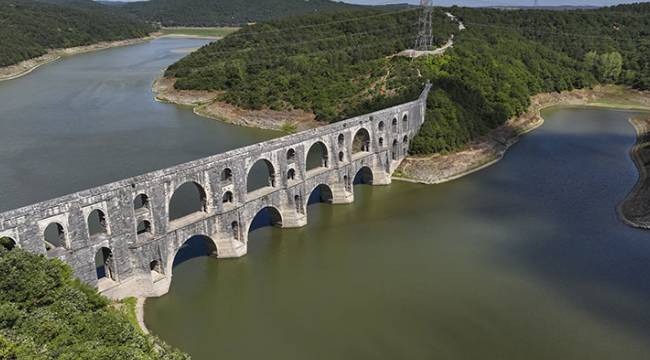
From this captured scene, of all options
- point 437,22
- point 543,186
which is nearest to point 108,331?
point 543,186

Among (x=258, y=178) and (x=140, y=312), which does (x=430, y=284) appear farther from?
(x=258, y=178)

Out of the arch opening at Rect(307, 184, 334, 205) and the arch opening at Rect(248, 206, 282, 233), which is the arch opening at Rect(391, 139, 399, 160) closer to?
the arch opening at Rect(307, 184, 334, 205)

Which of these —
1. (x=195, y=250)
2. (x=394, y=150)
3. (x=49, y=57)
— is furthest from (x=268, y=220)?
(x=49, y=57)

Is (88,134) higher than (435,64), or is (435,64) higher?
(435,64)

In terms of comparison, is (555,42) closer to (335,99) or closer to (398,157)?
(335,99)

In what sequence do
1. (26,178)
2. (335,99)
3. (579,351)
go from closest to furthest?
(579,351) → (26,178) → (335,99)

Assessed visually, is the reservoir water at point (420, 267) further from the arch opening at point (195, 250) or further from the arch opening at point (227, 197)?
the arch opening at point (227, 197)
